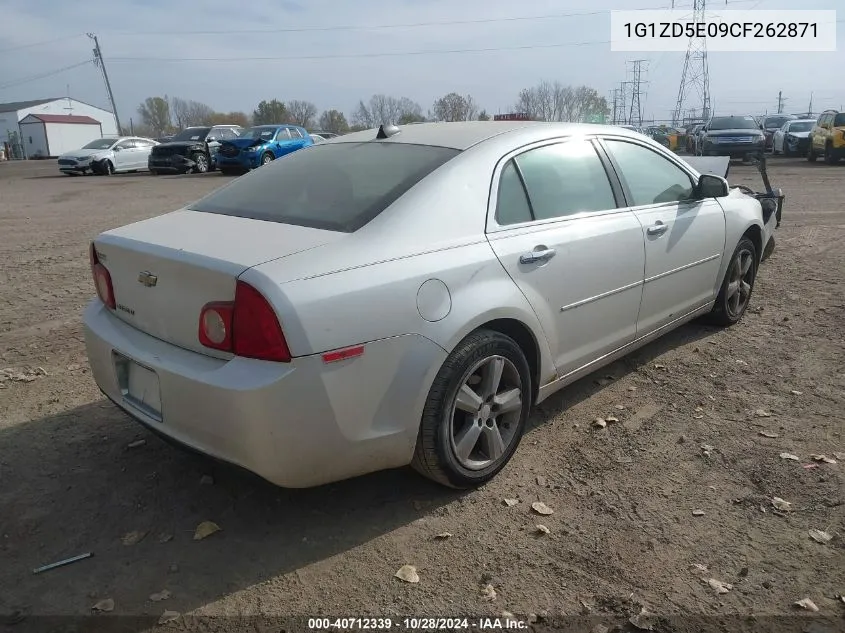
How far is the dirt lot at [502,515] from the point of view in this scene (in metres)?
2.42

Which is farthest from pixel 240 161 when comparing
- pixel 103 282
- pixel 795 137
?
pixel 795 137

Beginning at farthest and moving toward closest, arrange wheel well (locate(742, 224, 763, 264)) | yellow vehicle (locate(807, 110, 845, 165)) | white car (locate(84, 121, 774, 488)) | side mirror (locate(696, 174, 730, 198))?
1. yellow vehicle (locate(807, 110, 845, 165))
2. wheel well (locate(742, 224, 763, 264))
3. side mirror (locate(696, 174, 730, 198))
4. white car (locate(84, 121, 774, 488))

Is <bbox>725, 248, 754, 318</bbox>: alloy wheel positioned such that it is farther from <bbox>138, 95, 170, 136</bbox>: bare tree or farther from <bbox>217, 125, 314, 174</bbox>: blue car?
<bbox>138, 95, 170, 136</bbox>: bare tree

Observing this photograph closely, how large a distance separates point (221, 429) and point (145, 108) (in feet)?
404

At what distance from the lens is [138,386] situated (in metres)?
2.81

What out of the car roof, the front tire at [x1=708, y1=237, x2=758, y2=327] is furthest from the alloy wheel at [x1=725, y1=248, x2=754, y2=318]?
the car roof

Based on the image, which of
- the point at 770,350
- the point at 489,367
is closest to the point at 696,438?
the point at 489,367

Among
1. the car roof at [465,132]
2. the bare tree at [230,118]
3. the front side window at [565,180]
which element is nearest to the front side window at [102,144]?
the car roof at [465,132]

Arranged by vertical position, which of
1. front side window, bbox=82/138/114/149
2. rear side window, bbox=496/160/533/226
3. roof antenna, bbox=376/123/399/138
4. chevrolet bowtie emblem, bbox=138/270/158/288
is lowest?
chevrolet bowtie emblem, bbox=138/270/158/288

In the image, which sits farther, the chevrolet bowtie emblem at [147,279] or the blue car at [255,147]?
the blue car at [255,147]

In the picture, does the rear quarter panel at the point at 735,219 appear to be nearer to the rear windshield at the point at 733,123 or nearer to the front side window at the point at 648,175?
the front side window at the point at 648,175

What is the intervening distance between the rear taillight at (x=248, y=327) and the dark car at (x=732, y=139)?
24.7 m

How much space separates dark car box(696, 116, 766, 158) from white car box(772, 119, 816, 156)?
327 centimetres

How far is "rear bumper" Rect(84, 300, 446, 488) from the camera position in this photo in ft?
7.73
